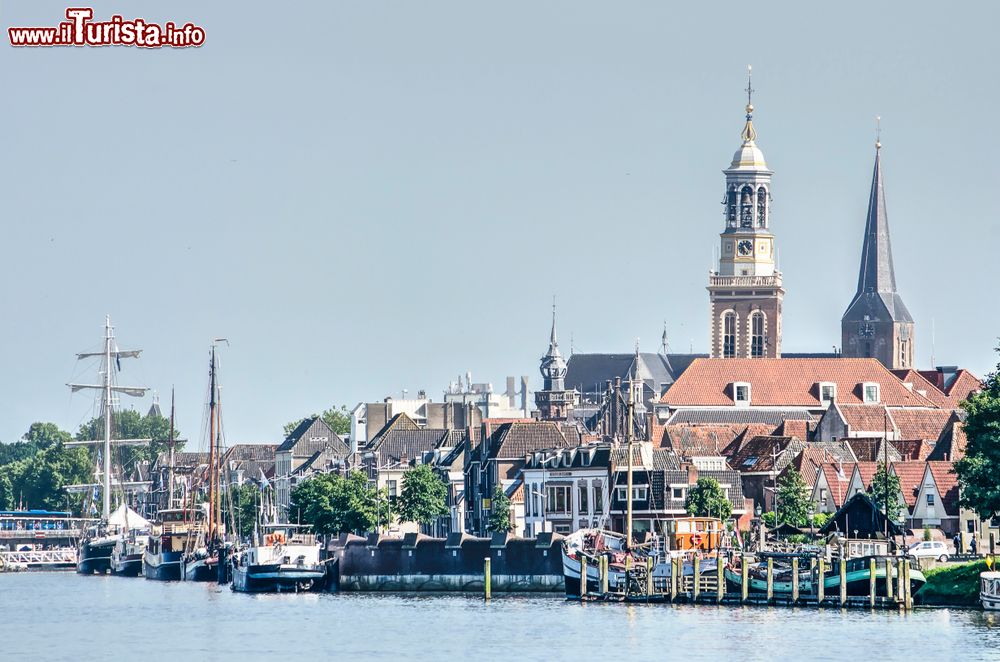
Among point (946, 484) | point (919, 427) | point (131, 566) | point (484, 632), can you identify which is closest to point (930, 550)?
point (946, 484)

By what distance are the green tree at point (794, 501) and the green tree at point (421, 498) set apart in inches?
1038

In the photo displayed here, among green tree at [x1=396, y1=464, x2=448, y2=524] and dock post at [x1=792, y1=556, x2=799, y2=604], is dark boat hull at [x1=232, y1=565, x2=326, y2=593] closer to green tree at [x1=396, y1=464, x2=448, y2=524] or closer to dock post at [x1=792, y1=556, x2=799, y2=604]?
green tree at [x1=396, y1=464, x2=448, y2=524]

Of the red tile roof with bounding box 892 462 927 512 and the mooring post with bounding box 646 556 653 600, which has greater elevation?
the red tile roof with bounding box 892 462 927 512

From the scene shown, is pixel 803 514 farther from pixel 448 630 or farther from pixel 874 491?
pixel 448 630

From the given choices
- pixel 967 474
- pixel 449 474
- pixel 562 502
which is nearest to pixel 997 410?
pixel 967 474

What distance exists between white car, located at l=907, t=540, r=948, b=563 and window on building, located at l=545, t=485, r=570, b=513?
91.0 ft

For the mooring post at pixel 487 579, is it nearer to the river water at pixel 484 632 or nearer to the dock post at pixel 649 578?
the river water at pixel 484 632

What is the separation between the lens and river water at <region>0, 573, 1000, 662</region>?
9725 centimetres

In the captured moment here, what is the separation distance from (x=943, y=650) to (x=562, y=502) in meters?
59.2

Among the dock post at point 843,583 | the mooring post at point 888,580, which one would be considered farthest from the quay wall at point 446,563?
the mooring post at point 888,580

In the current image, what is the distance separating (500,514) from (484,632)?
5090 centimetres

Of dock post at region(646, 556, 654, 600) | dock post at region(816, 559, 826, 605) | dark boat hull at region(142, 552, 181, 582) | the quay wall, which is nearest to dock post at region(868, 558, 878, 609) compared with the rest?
dock post at region(816, 559, 826, 605)

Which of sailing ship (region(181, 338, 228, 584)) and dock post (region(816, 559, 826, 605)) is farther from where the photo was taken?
sailing ship (region(181, 338, 228, 584))

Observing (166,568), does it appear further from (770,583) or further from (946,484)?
(770,583)
